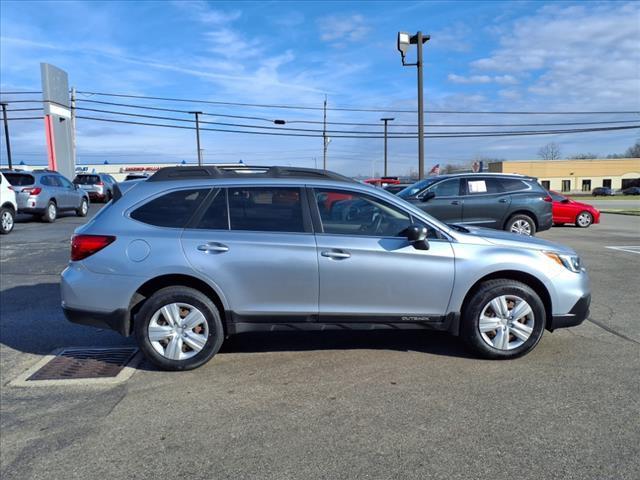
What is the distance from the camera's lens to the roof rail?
4604mm

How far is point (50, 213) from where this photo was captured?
1644 centimetres

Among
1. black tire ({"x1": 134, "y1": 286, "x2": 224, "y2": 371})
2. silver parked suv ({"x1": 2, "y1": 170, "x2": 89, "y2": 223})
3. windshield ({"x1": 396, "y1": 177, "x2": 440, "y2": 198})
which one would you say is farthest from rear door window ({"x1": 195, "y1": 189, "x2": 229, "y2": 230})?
silver parked suv ({"x1": 2, "y1": 170, "x2": 89, "y2": 223})

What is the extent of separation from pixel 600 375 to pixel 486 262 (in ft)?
4.27

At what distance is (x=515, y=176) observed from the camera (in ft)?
39.4

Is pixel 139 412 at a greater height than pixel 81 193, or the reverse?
pixel 81 193

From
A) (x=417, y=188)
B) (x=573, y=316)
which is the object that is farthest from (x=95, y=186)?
(x=573, y=316)

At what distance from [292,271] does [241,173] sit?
1.19m

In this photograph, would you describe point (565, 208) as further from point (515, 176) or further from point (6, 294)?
point (6, 294)

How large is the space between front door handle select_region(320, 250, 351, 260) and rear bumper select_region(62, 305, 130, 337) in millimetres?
1813

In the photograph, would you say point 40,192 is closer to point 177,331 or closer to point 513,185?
point 177,331

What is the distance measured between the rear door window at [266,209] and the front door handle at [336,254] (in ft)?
1.00

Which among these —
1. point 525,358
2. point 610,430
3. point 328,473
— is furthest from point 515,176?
point 328,473

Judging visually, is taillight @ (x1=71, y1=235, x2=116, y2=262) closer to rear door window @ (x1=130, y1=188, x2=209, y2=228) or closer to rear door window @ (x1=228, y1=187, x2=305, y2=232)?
rear door window @ (x1=130, y1=188, x2=209, y2=228)

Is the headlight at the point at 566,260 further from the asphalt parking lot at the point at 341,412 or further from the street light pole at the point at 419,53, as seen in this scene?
the street light pole at the point at 419,53
